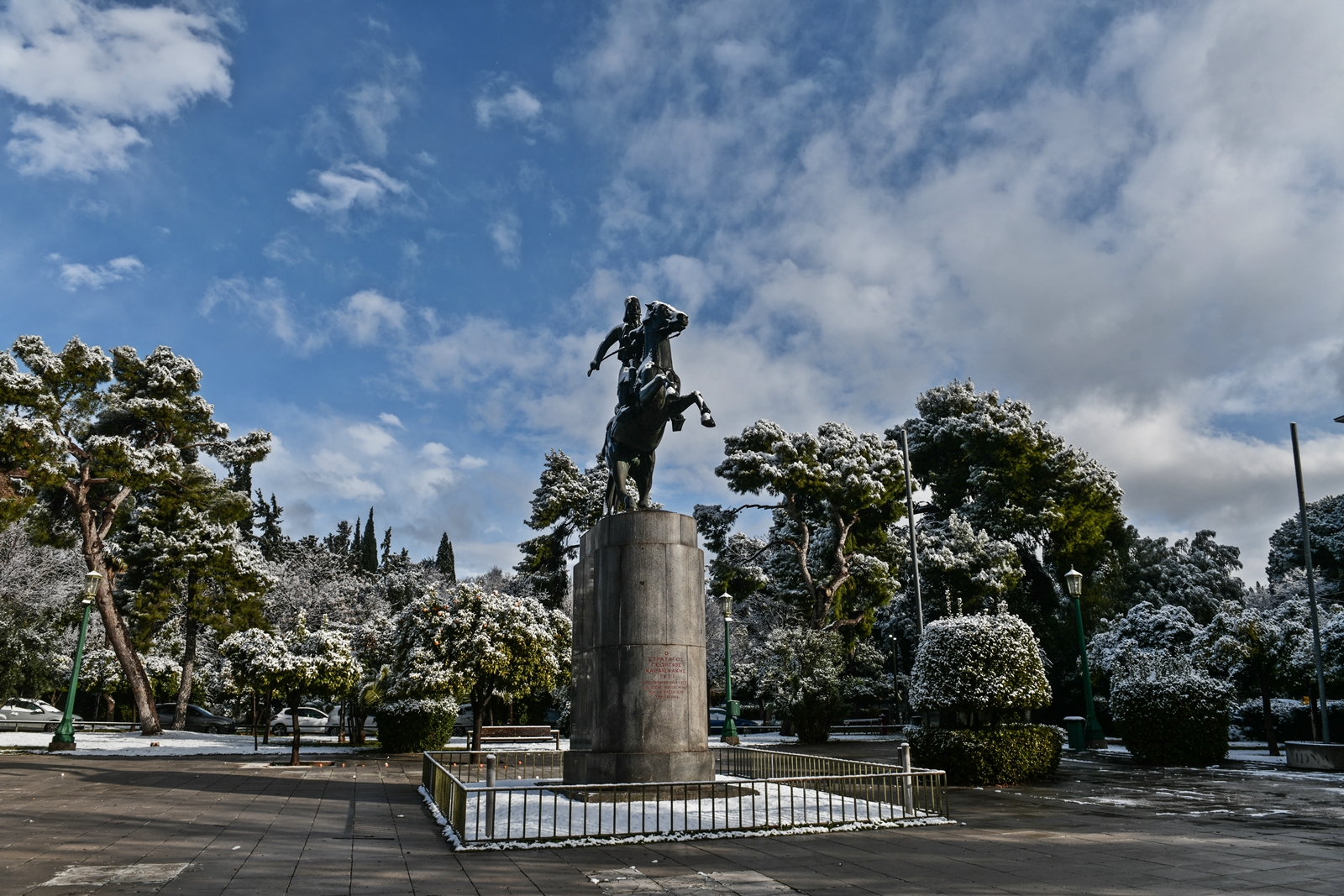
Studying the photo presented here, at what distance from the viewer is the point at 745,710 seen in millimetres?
57531

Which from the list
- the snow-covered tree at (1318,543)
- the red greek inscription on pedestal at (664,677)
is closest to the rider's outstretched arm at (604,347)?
the red greek inscription on pedestal at (664,677)

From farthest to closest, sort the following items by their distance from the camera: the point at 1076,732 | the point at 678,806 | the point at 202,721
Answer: the point at 202,721 → the point at 1076,732 → the point at 678,806

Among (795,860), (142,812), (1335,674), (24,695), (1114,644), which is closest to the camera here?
(795,860)

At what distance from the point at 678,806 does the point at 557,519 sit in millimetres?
33299

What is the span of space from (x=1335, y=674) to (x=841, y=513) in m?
17.7

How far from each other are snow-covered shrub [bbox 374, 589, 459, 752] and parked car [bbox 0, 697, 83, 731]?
57.2ft

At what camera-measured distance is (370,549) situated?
84.5 meters

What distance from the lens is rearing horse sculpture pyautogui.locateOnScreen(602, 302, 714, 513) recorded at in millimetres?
15000

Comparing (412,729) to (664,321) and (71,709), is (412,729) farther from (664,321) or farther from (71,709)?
(664,321)

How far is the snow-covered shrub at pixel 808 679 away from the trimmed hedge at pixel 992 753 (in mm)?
14750

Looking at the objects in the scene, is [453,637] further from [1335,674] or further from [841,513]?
[1335,674]

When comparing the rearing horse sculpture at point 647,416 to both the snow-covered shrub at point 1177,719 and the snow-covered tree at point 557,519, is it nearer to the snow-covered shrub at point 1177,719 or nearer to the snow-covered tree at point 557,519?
the snow-covered shrub at point 1177,719

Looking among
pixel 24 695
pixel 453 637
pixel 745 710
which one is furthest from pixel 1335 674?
pixel 24 695

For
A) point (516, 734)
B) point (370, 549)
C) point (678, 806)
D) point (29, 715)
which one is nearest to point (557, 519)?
point (516, 734)
